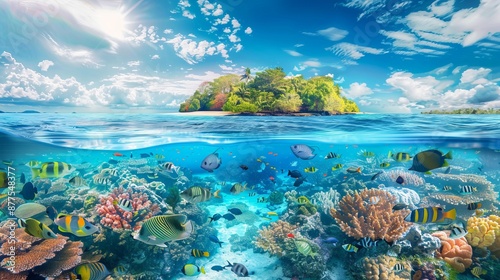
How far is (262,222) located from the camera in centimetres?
1288

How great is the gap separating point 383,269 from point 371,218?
143 centimetres

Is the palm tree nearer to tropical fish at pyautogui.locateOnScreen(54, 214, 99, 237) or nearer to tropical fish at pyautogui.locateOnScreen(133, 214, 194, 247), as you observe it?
tropical fish at pyautogui.locateOnScreen(54, 214, 99, 237)

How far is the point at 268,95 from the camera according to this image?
13.0m

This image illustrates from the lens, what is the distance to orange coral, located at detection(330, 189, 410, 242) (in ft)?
23.7

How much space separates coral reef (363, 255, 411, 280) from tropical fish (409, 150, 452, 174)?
3.72 meters

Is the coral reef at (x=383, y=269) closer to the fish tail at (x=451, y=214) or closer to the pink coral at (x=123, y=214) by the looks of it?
the fish tail at (x=451, y=214)

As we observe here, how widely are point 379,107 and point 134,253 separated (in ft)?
44.0

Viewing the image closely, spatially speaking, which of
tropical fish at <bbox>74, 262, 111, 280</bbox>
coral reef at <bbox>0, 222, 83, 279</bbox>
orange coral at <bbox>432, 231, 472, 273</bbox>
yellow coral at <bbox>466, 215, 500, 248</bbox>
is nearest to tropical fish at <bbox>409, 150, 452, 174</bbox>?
orange coral at <bbox>432, 231, 472, 273</bbox>

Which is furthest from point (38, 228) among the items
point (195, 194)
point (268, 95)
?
point (268, 95)

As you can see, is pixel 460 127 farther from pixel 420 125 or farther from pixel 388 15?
pixel 388 15

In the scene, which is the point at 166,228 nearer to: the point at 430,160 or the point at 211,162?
the point at 211,162

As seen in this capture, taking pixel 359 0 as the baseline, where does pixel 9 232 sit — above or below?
below

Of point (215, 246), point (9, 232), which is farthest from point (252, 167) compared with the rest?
point (9, 232)

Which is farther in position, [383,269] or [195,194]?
[383,269]
